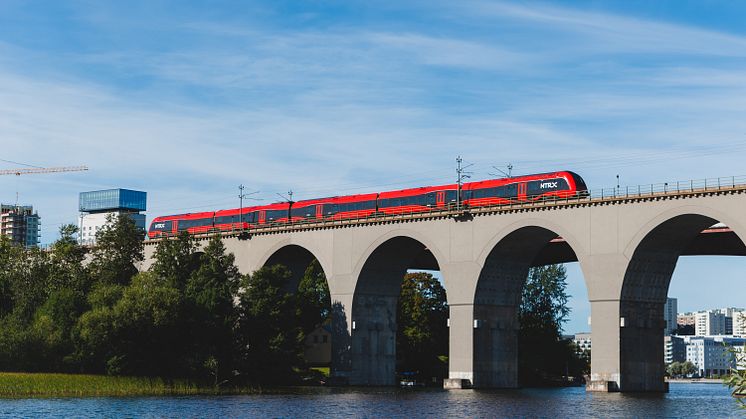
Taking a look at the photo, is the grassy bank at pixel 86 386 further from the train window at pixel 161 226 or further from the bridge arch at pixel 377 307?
the train window at pixel 161 226

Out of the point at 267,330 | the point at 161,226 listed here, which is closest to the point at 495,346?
the point at 267,330

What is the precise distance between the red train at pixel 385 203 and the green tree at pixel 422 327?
730 inches

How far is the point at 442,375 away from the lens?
4818 inches

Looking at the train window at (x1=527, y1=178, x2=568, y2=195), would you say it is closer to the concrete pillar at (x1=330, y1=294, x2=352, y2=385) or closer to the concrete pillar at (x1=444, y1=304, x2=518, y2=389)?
the concrete pillar at (x1=444, y1=304, x2=518, y2=389)

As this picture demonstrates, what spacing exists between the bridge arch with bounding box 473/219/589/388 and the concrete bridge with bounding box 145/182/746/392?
4.3 inches

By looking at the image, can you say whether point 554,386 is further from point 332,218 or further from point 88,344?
point 88,344

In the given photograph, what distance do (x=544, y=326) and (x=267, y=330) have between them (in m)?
53.1

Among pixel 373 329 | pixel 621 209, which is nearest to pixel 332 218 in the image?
pixel 373 329

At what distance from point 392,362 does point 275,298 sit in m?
15.8

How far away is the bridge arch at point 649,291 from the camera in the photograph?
8238 cm

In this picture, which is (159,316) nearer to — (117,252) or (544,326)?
(117,252)

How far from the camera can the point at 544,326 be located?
453ft

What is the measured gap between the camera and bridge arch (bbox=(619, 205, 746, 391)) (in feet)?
270

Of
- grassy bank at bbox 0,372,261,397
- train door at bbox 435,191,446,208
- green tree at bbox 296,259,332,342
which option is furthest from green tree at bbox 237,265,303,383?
train door at bbox 435,191,446,208
